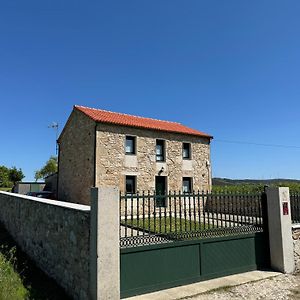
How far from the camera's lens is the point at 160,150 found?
20172 mm

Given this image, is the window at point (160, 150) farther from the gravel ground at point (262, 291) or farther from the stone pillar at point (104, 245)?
the stone pillar at point (104, 245)

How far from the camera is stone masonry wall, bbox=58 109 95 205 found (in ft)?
57.9

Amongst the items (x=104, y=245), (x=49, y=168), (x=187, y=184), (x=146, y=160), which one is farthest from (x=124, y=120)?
(x=49, y=168)

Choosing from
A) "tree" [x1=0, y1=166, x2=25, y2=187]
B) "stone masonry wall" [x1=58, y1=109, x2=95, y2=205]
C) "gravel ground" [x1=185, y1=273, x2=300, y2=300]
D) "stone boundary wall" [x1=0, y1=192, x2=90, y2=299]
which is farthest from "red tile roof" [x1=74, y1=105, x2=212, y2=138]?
"tree" [x1=0, y1=166, x2=25, y2=187]

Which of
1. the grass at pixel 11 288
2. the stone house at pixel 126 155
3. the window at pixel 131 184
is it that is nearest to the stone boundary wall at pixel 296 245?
the grass at pixel 11 288

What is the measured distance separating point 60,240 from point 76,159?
13.3 meters

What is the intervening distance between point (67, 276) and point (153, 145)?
1411 centimetres

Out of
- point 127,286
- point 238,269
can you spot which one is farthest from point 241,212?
point 127,286

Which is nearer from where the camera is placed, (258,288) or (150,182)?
(258,288)

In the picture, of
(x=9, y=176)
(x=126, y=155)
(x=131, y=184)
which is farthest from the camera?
(x=9, y=176)

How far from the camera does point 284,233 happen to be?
7.52 meters

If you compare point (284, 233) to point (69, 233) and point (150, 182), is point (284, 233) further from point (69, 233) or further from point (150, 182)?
point (150, 182)

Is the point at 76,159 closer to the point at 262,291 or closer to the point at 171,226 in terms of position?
the point at 171,226

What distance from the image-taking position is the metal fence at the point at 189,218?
581cm
